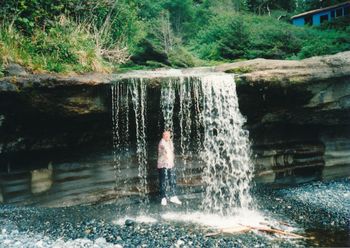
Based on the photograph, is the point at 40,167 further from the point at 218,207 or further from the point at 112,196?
the point at 218,207

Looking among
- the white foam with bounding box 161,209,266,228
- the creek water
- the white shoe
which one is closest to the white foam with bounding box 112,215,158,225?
the creek water

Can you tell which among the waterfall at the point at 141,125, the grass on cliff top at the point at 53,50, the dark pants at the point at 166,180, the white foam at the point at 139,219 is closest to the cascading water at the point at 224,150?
the dark pants at the point at 166,180

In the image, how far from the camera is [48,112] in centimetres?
869

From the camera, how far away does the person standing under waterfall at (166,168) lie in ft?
30.6

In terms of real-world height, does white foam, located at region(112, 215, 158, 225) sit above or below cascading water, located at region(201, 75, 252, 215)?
below

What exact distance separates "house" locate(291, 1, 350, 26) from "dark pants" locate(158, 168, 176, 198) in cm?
1765

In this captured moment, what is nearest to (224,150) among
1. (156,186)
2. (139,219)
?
(156,186)

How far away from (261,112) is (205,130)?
5.54 feet

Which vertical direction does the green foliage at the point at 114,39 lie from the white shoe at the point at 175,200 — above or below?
above

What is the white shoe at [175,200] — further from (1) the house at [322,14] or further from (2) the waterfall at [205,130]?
(1) the house at [322,14]

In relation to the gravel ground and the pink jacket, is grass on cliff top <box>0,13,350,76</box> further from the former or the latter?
the gravel ground

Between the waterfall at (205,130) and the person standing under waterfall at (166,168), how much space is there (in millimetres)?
683

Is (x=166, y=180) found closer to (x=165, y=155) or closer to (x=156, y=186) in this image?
(x=165, y=155)

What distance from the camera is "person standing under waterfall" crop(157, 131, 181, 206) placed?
934 centimetres
